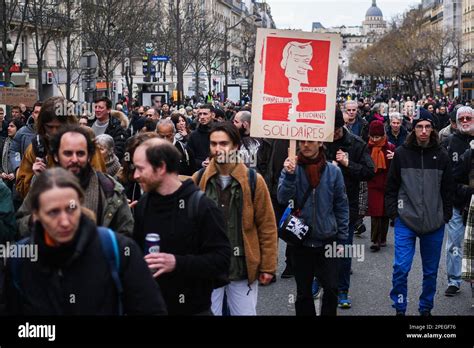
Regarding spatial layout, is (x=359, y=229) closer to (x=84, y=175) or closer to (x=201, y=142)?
(x=201, y=142)

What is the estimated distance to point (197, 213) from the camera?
517cm

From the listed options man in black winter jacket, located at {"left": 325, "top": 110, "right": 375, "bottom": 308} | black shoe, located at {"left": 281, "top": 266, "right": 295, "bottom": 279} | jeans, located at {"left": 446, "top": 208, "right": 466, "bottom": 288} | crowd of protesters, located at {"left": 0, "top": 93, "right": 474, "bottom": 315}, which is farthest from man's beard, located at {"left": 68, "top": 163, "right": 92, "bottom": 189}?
black shoe, located at {"left": 281, "top": 266, "right": 295, "bottom": 279}

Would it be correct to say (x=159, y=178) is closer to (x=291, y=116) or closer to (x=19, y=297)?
(x=19, y=297)

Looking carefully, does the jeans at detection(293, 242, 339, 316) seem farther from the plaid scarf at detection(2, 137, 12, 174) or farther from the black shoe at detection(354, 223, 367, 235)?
the black shoe at detection(354, 223, 367, 235)

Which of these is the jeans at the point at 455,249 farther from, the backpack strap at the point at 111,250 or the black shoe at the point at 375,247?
the backpack strap at the point at 111,250

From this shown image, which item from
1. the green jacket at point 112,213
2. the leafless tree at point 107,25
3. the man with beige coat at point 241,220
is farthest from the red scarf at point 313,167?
the leafless tree at point 107,25

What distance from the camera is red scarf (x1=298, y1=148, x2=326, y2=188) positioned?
745 cm

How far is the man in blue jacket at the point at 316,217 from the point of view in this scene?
7.33 metres

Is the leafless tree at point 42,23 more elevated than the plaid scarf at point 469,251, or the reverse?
the leafless tree at point 42,23

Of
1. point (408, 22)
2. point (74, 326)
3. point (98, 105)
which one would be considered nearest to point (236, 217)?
point (74, 326)

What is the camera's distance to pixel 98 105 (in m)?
11.0

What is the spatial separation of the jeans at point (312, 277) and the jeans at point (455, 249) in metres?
2.82

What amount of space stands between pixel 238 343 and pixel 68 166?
1.43 m

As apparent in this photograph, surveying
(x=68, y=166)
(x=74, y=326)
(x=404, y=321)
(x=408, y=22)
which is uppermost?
(x=408, y=22)
